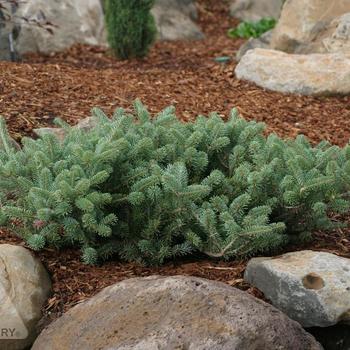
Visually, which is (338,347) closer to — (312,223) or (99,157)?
(312,223)

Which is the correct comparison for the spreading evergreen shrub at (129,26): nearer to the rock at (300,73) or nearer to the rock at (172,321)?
the rock at (300,73)

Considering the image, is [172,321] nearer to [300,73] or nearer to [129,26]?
[300,73]

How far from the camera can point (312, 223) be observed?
4.06 meters

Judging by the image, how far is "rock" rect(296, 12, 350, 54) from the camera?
7582 mm

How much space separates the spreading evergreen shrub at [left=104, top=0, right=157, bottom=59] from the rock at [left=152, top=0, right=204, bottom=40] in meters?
2.52

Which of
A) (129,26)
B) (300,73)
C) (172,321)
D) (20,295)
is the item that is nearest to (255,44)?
(129,26)

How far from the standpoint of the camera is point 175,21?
1234cm

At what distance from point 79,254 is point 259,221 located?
3.23 feet

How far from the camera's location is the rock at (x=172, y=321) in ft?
10.0

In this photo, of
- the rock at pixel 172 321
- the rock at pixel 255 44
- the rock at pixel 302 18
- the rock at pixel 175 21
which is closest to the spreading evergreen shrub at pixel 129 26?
the rock at pixel 255 44

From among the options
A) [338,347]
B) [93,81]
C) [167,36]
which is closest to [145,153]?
[338,347]

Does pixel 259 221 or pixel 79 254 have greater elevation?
pixel 259 221

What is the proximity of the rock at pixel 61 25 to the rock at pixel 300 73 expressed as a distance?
10.9ft

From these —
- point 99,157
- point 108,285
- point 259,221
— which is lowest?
point 108,285
